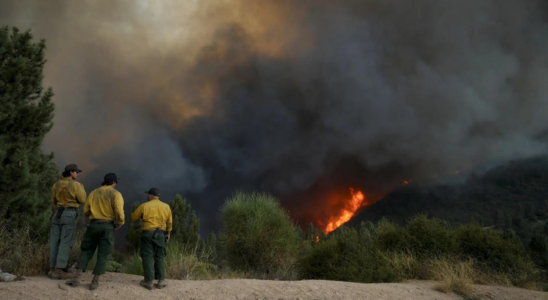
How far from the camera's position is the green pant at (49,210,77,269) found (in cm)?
838

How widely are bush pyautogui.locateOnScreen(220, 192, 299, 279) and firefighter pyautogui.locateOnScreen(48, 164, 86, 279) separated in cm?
1126

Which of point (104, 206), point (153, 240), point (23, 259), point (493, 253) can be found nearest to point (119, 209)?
point (104, 206)

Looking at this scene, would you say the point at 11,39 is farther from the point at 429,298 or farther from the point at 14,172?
the point at 429,298

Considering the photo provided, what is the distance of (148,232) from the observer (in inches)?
330

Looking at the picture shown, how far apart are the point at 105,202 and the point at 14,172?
6410mm

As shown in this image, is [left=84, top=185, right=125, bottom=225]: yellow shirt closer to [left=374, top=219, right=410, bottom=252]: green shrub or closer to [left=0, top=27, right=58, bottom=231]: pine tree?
[left=0, top=27, right=58, bottom=231]: pine tree

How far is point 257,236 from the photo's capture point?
763 inches

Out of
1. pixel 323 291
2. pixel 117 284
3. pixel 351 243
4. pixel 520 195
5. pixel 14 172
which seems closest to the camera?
pixel 117 284

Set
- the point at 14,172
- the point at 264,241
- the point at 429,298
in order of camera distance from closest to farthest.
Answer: the point at 429,298 < the point at 14,172 < the point at 264,241

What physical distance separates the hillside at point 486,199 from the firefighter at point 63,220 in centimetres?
7557

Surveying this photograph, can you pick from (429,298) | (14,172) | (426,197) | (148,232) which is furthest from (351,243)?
(426,197)

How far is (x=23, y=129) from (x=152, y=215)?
8.44 m

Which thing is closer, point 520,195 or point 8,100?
point 8,100

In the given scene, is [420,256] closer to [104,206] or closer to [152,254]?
[152,254]
